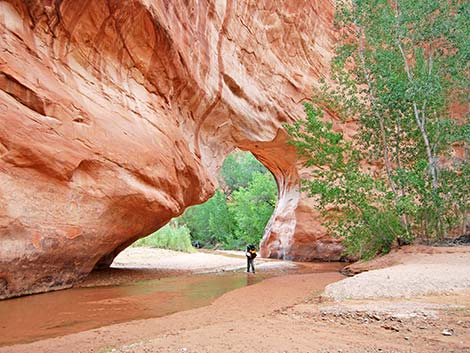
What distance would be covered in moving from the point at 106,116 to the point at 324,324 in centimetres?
666

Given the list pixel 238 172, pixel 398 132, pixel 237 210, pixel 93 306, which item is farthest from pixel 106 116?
pixel 238 172

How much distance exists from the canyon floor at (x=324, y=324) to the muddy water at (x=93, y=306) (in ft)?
1.58

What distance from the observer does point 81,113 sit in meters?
8.09

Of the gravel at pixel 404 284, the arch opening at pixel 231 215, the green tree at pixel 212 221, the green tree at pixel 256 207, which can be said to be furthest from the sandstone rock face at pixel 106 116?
the green tree at pixel 212 221

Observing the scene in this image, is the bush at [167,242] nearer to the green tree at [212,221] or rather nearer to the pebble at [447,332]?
the green tree at [212,221]

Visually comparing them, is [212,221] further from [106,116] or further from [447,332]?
[447,332]

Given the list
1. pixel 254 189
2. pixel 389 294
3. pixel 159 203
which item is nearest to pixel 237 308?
pixel 389 294

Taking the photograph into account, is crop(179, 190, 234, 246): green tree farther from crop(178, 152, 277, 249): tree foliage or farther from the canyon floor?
the canyon floor

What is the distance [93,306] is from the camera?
263 inches

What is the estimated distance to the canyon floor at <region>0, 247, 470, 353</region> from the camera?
3.69m

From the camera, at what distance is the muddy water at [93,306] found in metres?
5.14

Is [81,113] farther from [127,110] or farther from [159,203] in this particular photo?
[159,203]

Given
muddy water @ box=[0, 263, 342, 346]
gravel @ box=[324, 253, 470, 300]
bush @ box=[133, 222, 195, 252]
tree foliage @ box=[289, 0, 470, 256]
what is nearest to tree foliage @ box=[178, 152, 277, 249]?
bush @ box=[133, 222, 195, 252]

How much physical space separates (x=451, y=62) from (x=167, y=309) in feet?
46.5
